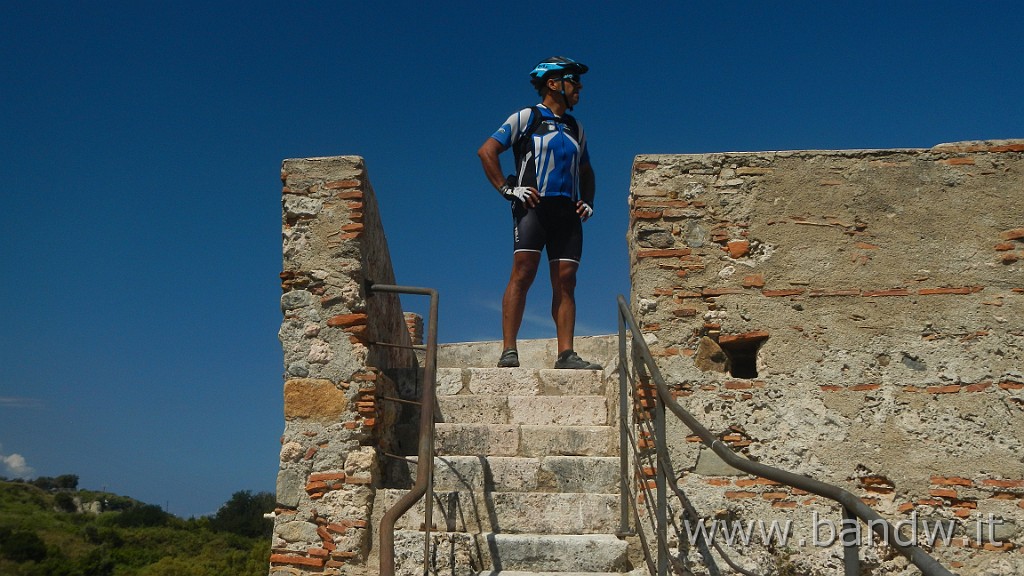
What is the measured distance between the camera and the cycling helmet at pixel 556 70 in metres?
5.81

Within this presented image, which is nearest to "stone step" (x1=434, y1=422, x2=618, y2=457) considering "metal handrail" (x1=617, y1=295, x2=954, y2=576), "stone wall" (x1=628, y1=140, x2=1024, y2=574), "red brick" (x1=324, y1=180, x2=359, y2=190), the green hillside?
"metal handrail" (x1=617, y1=295, x2=954, y2=576)

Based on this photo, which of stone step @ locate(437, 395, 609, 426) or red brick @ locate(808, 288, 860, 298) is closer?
red brick @ locate(808, 288, 860, 298)

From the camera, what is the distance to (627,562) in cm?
428

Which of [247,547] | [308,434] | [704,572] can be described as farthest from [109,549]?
[704,572]

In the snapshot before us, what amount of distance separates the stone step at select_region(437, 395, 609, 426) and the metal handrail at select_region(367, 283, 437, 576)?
94 centimetres

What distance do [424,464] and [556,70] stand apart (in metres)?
3.07

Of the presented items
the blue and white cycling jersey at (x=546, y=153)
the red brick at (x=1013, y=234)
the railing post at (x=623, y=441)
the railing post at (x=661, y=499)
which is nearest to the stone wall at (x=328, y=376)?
the blue and white cycling jersey at (x=546, y=153)

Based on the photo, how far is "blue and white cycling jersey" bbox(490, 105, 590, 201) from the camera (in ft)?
18.5

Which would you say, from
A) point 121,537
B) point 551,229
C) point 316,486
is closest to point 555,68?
point 551,229

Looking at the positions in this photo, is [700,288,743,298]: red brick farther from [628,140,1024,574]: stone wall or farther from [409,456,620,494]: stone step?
[409,456,620,494]: stone step

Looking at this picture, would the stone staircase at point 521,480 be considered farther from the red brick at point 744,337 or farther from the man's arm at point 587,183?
the man's arm at point 587,183

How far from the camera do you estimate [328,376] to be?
15.8 feet

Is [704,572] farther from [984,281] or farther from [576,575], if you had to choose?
[984,281]

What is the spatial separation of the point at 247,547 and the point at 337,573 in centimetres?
1658
